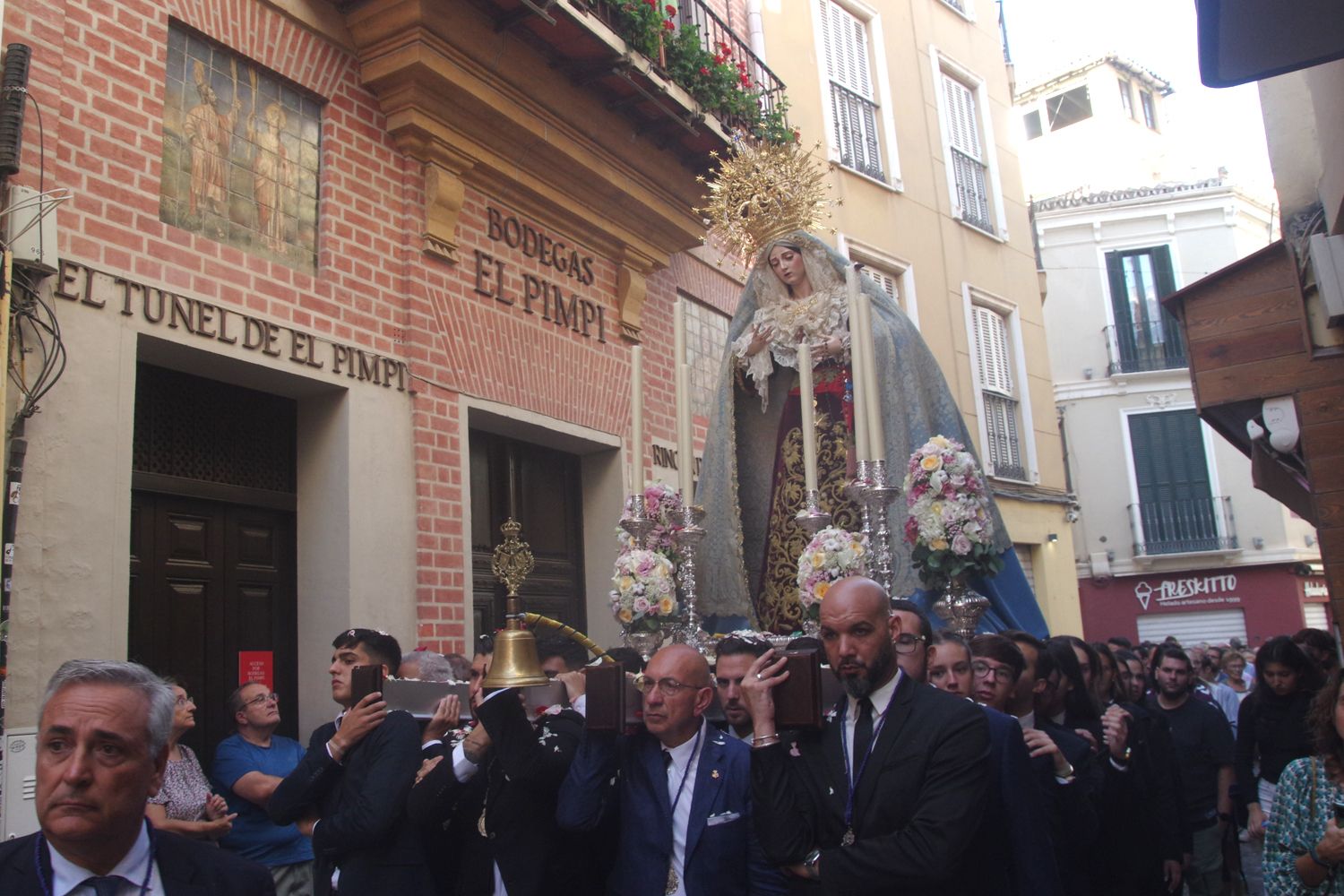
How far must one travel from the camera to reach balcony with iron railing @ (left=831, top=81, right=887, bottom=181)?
41.2 feet

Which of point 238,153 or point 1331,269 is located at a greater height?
point 238,153

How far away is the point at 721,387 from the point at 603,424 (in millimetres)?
2613

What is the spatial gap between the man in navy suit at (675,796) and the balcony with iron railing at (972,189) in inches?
479

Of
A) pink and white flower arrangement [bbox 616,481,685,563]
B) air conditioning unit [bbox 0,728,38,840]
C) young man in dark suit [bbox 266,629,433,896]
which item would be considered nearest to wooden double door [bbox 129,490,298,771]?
air conditioning unit [bbox 0,728,38,840]

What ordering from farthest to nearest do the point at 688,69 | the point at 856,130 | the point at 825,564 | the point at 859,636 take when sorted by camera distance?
the point at 856,130 < the point at 688,69 < the point at 825,564 < the point at 859,636

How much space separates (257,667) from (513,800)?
10.2ft

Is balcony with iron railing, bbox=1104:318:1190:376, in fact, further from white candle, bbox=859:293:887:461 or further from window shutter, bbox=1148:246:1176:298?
white candle, bbox=859:293:887:461

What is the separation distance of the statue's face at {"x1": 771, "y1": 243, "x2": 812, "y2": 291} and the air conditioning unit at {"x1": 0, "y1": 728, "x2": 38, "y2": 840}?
3694 mm

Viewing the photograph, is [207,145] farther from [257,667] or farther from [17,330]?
[257,667]

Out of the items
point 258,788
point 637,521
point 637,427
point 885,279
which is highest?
point 885,279

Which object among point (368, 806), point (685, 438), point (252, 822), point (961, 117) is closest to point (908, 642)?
point (368, 806)

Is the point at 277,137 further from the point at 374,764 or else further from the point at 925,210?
the point at 925,210

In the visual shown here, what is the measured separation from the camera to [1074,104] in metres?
25.8

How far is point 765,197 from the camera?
5.75m
